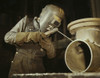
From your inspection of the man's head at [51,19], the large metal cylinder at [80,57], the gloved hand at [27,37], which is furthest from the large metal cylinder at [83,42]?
the gloved hand at [27,37]

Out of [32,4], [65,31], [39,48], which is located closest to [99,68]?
[39,48]

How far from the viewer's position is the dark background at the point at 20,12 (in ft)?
13.5

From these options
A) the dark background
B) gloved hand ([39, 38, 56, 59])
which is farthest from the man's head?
the dark background

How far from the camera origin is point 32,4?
547cm

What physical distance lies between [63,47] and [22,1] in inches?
95.7

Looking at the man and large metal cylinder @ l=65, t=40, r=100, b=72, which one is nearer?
large metal cylinder @ l=65, t=40, r=100, b=72

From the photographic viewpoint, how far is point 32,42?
9.79 feet

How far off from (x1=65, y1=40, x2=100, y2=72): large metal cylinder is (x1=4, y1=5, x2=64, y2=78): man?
575 mm

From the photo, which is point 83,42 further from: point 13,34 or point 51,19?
point 13,34

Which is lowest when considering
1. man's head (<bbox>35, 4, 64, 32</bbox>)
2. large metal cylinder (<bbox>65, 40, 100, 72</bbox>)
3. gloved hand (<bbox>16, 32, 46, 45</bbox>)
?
large metal cylinder (<bbox>65, 40, 100, 72</bbox>)

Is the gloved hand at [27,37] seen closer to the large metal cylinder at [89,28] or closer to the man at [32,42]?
the man at [32,42]

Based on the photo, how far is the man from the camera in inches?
112

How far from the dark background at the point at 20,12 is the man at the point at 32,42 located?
65 cm

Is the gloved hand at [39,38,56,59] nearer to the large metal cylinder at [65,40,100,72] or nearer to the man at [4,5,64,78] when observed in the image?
the man at [4,5,64,78]
